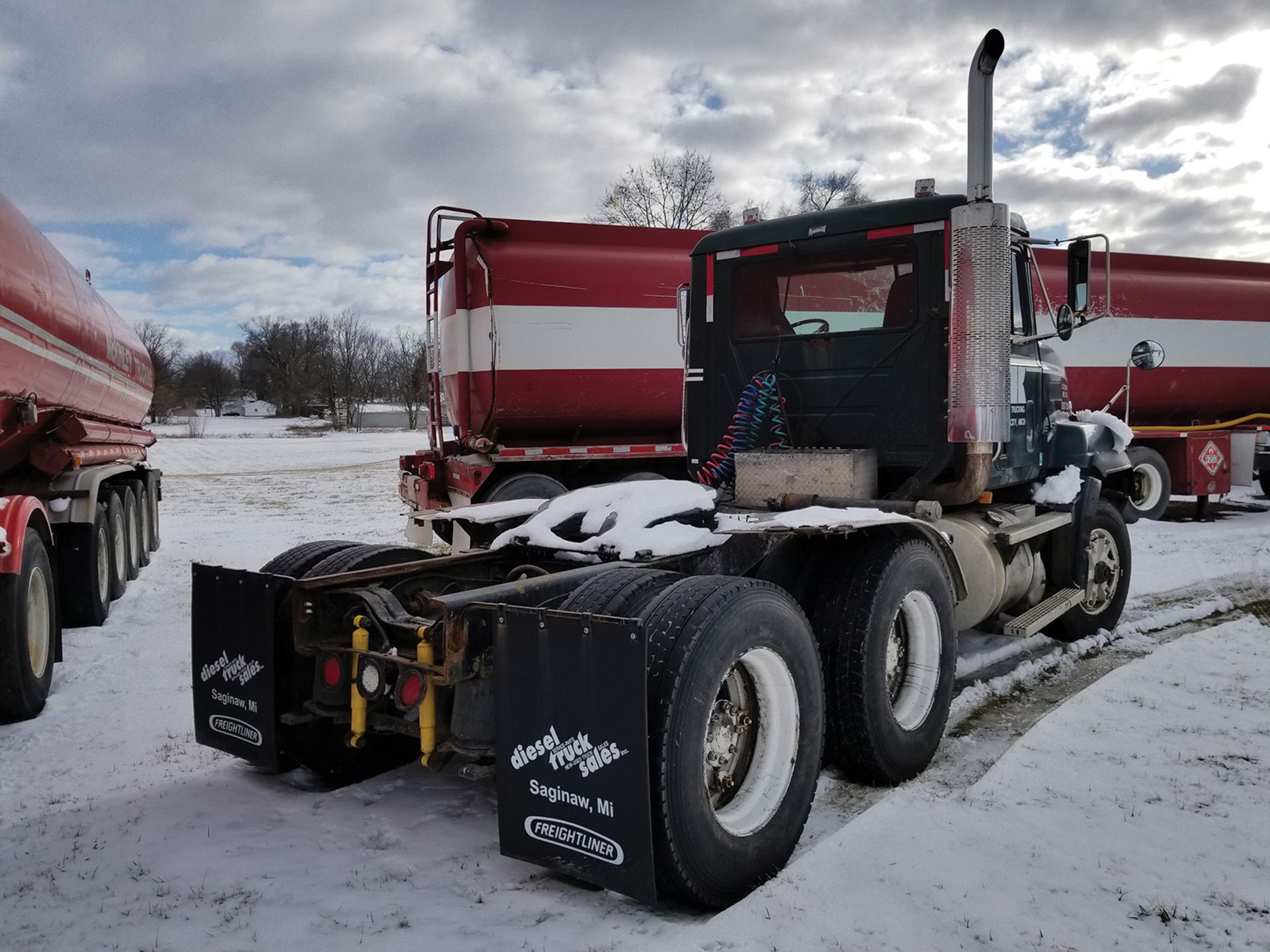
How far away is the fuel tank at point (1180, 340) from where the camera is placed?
1370 centimetres

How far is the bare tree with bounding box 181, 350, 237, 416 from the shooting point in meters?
102

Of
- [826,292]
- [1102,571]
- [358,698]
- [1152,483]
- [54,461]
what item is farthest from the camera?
[1152,483]

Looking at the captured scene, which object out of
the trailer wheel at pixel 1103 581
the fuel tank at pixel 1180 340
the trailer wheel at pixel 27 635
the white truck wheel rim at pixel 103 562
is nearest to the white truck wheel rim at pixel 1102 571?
the trailer wheel at pixel 1103 581

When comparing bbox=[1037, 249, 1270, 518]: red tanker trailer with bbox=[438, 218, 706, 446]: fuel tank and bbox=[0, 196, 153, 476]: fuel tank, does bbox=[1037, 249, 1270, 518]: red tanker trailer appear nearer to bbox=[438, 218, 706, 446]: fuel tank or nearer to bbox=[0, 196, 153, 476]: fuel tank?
bbox=[438, 218, 706, 446]: fuel tank

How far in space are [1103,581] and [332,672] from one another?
5.67m

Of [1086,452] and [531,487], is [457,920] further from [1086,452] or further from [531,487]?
[531,487]

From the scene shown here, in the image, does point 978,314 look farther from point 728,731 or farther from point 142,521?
point 142,521

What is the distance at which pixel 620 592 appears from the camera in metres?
3.27

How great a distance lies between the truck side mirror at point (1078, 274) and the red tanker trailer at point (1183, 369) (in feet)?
27.0

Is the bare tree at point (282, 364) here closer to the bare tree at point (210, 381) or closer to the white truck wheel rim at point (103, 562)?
the bare tree at point (210, 381)

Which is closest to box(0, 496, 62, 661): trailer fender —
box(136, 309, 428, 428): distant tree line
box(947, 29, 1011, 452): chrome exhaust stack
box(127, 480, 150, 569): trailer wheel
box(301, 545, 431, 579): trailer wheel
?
box(301, 545, 431, 579): trailer wheel

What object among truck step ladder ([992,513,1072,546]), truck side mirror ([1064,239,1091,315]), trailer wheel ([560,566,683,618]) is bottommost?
truck step ladder ([992,513,1072,546])

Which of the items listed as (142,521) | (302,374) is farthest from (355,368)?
(142,521)

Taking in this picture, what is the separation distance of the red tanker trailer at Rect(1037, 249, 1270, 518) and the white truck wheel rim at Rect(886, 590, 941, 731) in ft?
32.5
